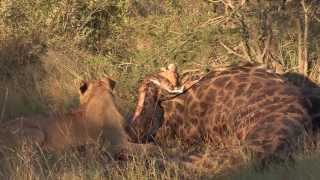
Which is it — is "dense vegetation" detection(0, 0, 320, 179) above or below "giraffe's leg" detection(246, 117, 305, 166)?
above

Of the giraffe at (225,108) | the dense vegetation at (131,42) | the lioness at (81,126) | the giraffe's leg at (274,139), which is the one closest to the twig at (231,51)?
the dense vegetation at (131,42)

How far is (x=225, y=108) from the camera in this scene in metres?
8.67

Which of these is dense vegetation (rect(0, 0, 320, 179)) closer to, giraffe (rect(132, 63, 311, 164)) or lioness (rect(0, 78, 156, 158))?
giraffe (rect(132, 63, 311, 164))

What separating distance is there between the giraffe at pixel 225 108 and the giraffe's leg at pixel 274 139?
11 millimetres

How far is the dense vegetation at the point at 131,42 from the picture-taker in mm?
10766

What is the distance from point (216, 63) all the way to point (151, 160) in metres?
4.77

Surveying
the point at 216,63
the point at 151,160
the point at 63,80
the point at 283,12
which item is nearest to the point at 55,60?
the point at 63,80

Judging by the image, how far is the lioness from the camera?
8.42 meters

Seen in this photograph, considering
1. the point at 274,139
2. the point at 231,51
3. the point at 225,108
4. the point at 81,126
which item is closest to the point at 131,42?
the point at 231,51

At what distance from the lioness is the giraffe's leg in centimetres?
164

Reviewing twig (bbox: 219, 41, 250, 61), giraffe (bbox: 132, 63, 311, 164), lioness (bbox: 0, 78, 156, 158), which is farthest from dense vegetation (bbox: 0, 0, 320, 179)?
lioness (bbox: 0, 78, 156, 158)

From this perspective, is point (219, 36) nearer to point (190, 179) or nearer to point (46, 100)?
point (46, 100)

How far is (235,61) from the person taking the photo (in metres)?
11.1

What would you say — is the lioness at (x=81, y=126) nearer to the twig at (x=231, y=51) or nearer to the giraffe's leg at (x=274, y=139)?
Answer: the giraffe's leg at (x=274, y=139)
